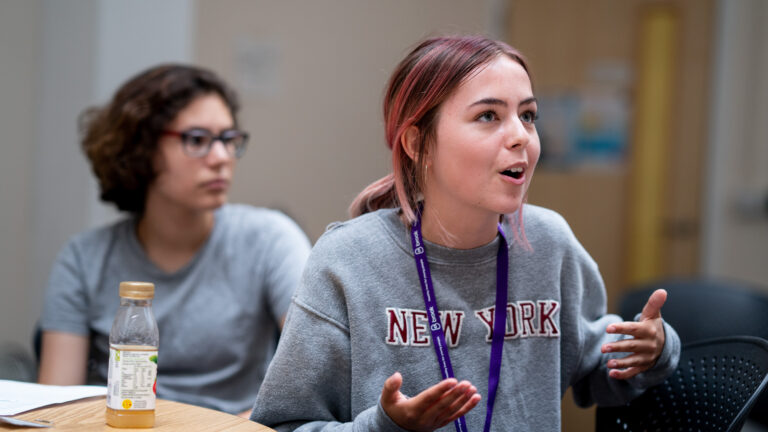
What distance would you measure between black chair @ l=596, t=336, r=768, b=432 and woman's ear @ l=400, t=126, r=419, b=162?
66 centimetres

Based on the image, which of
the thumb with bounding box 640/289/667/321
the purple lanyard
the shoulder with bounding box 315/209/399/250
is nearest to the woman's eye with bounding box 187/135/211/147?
the shoulder with bounding box 315/209/399/250

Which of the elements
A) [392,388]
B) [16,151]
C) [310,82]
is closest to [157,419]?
[392,388]

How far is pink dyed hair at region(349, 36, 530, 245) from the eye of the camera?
123 centimetres

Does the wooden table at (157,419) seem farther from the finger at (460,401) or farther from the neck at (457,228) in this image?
the neck at (457,228)

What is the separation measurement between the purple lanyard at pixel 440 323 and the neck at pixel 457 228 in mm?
22

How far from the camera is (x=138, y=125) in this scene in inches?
75.9

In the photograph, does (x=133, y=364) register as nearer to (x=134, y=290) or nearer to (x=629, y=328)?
(x=134, y=290)

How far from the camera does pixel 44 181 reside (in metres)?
2.96

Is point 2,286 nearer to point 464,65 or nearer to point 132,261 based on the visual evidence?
point 132,261

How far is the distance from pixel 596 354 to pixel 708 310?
0.98 metres

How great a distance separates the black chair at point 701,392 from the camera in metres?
1.25

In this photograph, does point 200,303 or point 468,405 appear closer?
point 468,405

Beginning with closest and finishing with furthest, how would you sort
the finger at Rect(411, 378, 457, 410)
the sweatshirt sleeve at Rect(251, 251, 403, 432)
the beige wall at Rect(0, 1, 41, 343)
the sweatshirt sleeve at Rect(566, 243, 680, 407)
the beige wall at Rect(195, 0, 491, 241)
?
the finger at Rect(411, 378, 457, 410) < the sweatshirt sleeve at Rect(251, 251, 403, 432) < the sweatshirt sleeve at Rect(566, 243, 680, 407) < the beige wall at Rect(0, 1, 41, 343) < the beige wall at Rect(195, 0, 491, 241)

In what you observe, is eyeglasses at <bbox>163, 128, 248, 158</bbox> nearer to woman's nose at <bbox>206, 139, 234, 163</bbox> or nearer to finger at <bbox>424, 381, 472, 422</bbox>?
woman's nose at <bbox>206, 139, 234, 163</bbox>
